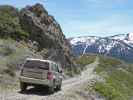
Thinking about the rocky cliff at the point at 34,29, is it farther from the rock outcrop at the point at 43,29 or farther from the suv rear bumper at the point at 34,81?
the suv rear bumper at the point at 34,81

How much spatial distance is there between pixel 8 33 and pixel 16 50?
1048 centimetres

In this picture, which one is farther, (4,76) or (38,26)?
(38,26)

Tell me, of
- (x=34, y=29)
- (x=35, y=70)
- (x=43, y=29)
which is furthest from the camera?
(x=43, y=29)

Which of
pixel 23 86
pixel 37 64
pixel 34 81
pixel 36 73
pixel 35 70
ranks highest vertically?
pixel 37 64

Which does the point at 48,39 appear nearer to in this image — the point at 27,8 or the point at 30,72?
the point at 27,8

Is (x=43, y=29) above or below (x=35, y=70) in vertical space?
above

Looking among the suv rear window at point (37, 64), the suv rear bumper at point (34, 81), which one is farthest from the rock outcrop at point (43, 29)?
the suv rear bumper at point (34, 81)

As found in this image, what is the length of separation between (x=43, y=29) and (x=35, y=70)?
38.5 meters

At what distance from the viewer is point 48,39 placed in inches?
2724

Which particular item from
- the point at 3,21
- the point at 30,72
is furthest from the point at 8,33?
the point at 30,72

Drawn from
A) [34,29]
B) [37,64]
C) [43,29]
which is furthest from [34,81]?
[43,29]

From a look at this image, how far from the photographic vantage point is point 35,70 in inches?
1212

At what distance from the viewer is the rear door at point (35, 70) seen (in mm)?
30703

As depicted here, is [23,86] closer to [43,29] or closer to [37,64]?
[37,64]
